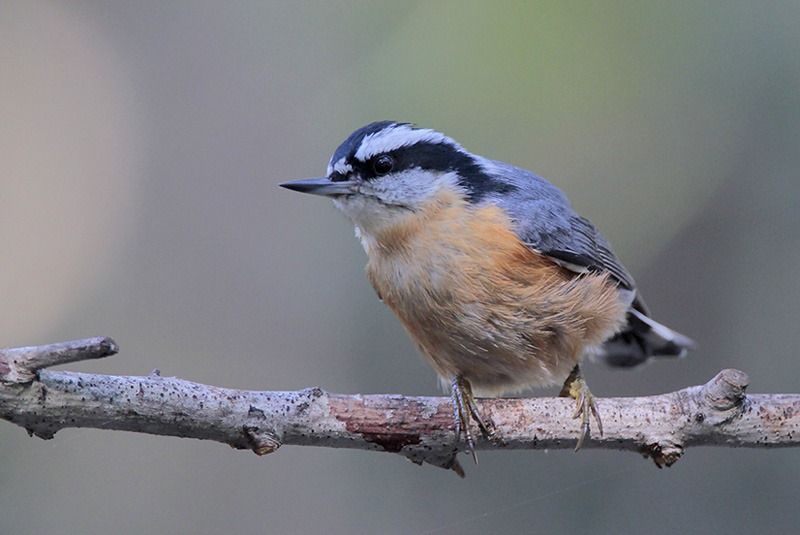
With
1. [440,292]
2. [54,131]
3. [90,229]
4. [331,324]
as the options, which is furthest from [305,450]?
[54,131]

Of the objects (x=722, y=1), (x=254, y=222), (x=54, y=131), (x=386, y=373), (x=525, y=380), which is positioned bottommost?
(x=386, y=373)

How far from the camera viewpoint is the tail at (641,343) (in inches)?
168

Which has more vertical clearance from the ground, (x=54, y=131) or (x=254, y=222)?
(x=54, y=131)

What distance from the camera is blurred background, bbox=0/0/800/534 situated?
5.01 metres

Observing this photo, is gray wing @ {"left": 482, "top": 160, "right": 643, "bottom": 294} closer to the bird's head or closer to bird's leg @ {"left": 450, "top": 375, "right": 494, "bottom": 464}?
the bird's head

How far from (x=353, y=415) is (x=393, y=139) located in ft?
4.15

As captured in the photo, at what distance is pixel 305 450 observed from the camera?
5859mm

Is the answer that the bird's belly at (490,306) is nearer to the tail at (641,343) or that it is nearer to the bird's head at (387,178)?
the bird's head at (387,178)

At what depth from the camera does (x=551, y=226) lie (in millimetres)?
3861

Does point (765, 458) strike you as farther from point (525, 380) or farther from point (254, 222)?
point (254, 222)

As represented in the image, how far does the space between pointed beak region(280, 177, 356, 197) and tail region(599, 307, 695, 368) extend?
1.52 metres

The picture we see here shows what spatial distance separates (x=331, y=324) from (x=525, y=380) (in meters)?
2.42

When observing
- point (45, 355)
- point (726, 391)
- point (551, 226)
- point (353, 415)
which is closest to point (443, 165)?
point (551, 226)

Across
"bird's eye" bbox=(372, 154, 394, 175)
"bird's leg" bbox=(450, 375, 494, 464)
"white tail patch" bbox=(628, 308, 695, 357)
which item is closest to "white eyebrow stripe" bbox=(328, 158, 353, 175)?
"bird's eye" bbox=(372, 154, 394, 175)
